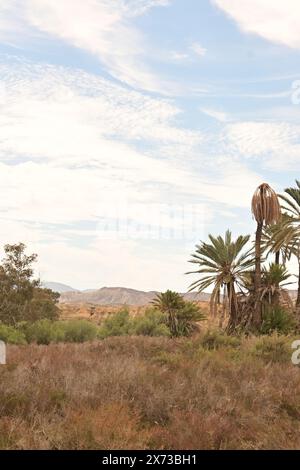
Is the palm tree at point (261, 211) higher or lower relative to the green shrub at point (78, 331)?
higher

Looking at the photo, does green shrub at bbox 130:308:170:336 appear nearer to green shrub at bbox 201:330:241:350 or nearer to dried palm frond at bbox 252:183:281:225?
green shrub at bbox 201:330:241:350

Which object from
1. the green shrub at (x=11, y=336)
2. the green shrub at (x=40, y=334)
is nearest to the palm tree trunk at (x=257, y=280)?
the green shrub at (x=40, y=334)

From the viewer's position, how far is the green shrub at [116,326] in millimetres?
19609

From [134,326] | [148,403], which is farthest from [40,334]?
[148,403]

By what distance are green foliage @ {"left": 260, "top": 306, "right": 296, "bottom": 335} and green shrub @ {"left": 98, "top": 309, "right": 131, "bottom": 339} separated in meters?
5.53

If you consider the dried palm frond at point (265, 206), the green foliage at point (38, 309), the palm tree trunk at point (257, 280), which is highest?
the dried palm frond at point (265, 206)

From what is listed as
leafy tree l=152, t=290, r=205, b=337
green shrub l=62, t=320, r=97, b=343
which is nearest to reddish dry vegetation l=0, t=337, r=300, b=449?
green shrub l=62, t=320, r=97, b=343

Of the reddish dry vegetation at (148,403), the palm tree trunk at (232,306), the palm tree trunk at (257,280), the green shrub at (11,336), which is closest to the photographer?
the reddish dry vegetation at (148,403)

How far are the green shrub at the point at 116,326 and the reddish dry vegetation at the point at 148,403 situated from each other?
7819 mm

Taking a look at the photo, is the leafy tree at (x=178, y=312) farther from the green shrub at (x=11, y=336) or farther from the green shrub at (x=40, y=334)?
the green shrub at (x=11, y=336)

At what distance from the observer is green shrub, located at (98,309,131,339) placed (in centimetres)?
1961

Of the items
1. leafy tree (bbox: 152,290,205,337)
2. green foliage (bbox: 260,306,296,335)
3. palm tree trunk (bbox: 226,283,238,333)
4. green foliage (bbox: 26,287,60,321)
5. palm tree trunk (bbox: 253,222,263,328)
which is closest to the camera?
palm tree trunk (bbox: 253,222,263,328)

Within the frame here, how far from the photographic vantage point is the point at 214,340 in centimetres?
1480
